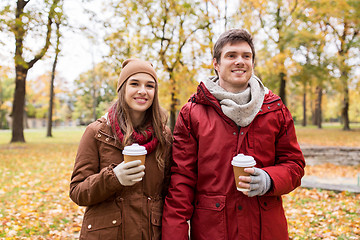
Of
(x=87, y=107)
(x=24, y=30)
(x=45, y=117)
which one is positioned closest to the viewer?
(x=24, y=30)

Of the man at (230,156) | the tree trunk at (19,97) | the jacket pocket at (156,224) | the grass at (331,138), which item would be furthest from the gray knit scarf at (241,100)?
the tree trunk at (19,97)

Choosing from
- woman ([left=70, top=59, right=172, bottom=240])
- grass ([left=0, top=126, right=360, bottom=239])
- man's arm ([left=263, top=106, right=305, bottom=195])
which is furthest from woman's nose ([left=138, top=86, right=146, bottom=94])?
grass ([left=0, top=126, right=360, bottom=239])

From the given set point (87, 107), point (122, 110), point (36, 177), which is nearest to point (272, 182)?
point (122, 110)

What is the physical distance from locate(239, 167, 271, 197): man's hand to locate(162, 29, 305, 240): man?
0.03m

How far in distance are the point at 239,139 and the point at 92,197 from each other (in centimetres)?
110

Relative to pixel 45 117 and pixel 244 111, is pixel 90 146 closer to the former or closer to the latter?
pixel 244 111

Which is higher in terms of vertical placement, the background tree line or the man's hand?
the background tree line

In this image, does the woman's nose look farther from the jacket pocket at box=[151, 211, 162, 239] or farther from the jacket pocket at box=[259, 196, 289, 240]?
the jacket pocket at box=[259, 196, 289, 240]

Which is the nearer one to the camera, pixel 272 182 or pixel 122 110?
pixel 272 182

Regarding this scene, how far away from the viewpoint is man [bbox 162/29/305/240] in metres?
1.98

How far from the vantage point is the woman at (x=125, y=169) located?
Result: 192cm

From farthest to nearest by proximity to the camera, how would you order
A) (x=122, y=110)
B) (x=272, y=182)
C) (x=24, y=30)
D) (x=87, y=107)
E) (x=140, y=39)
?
(x=87, y=107)
(x=140, y=39)
(x=24, y=30)
(x=122, y=110)
(x=272, y=182)

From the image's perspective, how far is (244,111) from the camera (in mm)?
2008

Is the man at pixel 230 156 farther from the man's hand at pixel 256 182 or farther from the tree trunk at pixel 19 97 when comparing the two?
the tree trunk at pixel 19 97
